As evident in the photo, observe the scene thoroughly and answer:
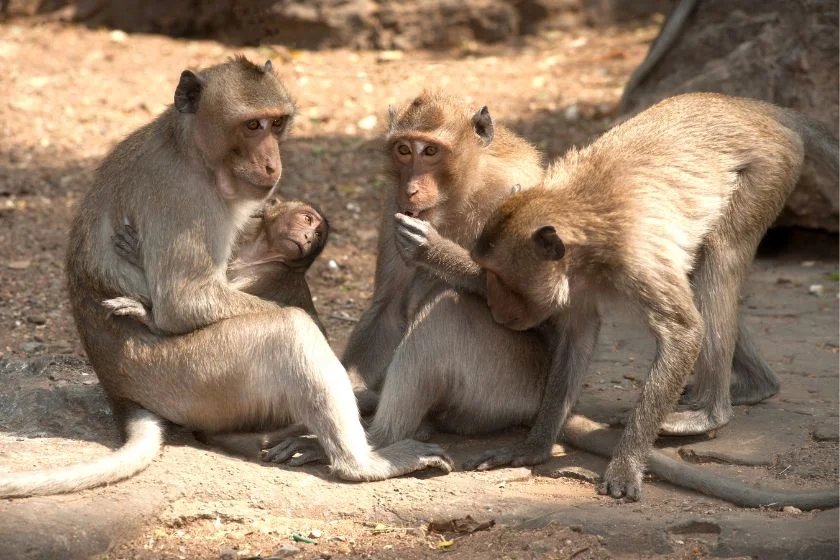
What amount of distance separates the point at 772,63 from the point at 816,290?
2036 mm

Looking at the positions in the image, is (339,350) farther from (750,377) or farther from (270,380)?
(750,377)

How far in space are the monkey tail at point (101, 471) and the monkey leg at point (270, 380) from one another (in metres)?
0.18

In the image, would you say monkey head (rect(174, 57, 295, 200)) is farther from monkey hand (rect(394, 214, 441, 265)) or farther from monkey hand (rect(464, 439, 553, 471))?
monkey hand (rect(464, 439, 553, 471))

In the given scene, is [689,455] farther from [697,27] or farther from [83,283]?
[697,27]

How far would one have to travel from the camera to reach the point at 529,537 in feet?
15.5

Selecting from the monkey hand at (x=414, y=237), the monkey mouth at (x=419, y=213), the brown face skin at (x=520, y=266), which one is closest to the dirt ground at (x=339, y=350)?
the brown face skin at (x=520, y=266)

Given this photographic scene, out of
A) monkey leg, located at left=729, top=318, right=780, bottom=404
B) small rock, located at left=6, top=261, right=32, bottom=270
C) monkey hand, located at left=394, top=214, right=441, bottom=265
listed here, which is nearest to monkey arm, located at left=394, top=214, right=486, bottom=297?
monkey hand, located at left=394, top=214, right=441, bottom=265

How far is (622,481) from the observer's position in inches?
203

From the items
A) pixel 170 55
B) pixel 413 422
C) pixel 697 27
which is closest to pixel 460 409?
pixel 413 422

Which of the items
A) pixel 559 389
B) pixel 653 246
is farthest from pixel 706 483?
pixel 653 246

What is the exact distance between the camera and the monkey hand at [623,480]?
512 cm

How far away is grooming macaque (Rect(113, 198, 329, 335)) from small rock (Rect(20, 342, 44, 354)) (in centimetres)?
199

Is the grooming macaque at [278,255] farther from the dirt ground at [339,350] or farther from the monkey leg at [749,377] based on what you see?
the monkey leg at [749,377]

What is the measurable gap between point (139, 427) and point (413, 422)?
1.29m
